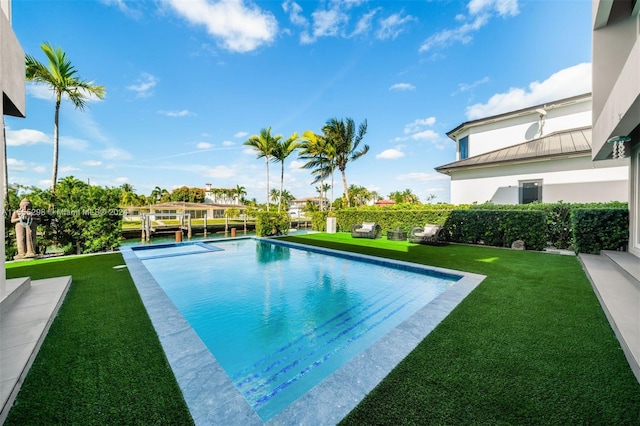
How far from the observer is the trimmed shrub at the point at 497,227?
9.59 meters

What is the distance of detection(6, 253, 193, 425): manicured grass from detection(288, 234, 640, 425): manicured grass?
5.36 ft

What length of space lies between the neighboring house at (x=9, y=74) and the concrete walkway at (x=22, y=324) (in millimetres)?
389

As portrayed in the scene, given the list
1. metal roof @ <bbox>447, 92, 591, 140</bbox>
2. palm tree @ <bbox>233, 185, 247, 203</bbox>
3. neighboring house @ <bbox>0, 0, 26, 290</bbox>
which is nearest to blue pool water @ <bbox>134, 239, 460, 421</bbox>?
neighboring house @ <bbox>0, 0, 26, 290</bbox>

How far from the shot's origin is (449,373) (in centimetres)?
239

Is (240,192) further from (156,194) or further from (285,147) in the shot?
(285,147)

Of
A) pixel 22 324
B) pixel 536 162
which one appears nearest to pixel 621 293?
pixel 22 324

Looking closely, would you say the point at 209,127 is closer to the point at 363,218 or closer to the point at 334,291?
the point at 363,218

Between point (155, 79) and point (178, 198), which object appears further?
point (178, 198)

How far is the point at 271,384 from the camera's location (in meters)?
2.89

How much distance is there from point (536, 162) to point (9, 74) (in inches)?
700

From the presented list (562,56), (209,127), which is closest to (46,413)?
(562,56)

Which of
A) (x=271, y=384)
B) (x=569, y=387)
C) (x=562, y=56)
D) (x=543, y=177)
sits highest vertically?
(x=562, y=56)

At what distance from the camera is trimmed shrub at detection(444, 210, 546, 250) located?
959 centimetres

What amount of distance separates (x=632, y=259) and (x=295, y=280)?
8103 millimetres
